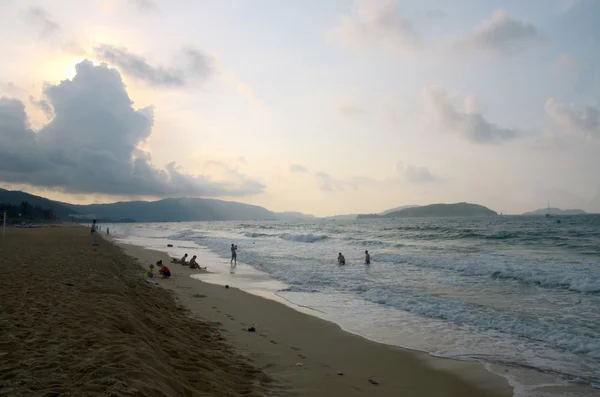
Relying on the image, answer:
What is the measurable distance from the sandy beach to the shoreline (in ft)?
0.07

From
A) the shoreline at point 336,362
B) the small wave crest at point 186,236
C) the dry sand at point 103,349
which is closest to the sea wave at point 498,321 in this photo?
the shoreline at point 336,362

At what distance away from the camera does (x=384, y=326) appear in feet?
33.4

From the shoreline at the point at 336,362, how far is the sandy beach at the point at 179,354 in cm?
2

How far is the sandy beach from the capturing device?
424cm

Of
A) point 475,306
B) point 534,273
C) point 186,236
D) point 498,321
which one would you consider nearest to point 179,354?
point 498,321

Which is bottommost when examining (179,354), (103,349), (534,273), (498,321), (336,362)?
(336,362)

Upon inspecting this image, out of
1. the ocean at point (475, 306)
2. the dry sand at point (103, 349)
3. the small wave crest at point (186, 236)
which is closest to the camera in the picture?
the dry sand at point (103, 349)

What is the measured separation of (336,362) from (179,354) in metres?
3.14

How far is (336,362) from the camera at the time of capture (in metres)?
7.37

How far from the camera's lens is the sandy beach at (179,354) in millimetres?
4238

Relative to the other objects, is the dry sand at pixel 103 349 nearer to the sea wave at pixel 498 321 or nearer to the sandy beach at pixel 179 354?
the sandy beach at pixel 179 354

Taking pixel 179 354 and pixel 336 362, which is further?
pixel 336 362

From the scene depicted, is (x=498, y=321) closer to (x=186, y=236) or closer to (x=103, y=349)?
(x=103, y=349)

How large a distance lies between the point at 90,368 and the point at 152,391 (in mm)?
1007
